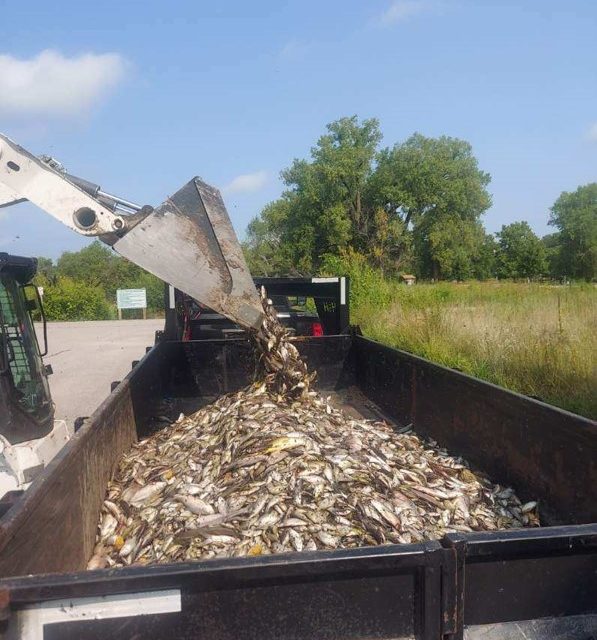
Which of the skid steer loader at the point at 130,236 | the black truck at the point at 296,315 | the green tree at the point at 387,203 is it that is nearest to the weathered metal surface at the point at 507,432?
the skid steer loader at the point at 130,236

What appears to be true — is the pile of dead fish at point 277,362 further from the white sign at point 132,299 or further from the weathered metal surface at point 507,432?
the white sign at point 132,299

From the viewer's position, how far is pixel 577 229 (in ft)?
227

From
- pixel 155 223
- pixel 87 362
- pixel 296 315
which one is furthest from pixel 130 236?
pixel 87 362

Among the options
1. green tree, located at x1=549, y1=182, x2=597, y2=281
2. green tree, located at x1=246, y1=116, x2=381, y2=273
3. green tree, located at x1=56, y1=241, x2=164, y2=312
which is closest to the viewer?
green tree, located at x1=56, y1=241, x2=164, y2=312

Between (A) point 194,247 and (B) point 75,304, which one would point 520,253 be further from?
(A) point 194,247

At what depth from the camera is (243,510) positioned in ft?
10.2

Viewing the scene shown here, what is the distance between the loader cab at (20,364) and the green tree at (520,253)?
70701mm

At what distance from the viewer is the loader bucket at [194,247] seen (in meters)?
4.19

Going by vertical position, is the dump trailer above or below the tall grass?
above

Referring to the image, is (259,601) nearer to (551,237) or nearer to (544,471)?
(544,471)

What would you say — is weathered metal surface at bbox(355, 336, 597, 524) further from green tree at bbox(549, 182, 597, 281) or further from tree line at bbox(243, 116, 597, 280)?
green tree at bbox(549, 182, 597, 281)

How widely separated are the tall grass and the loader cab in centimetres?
499

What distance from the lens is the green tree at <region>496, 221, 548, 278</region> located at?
A: 240 ft

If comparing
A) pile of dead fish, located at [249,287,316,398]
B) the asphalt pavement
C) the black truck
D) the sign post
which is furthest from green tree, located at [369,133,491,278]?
pile of dead fish, located at [249,287,316,398]
